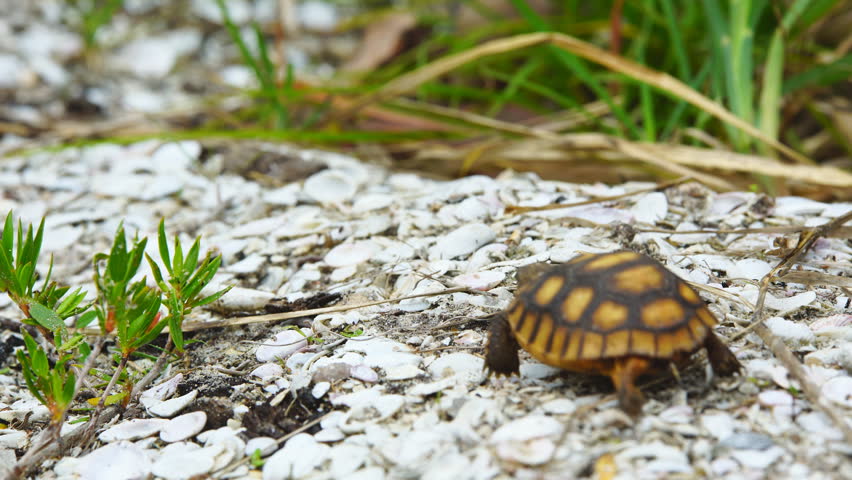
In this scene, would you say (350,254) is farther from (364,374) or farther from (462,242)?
(364,374)

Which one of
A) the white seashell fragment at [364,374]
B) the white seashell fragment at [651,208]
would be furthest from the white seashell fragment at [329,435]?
the white seashell fragment at [651,208]

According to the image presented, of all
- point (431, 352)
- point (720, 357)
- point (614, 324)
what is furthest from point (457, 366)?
point (720, 357)

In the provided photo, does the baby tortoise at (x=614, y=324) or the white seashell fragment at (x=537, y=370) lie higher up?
the baby tortoise at (x=614, y=324)

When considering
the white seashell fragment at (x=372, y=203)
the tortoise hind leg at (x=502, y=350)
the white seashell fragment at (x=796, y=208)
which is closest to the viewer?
the tortoise hind leg at (x=502, y=350)

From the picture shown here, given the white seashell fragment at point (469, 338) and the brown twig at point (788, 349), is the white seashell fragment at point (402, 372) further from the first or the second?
the brown twig at point (788, 349)

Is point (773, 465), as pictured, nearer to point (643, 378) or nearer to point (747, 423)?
point (747, 423)

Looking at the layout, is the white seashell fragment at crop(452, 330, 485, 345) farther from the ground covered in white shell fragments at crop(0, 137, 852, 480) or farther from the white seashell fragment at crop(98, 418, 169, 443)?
the white seashell fragment at crop(98, 418, 169, 443)

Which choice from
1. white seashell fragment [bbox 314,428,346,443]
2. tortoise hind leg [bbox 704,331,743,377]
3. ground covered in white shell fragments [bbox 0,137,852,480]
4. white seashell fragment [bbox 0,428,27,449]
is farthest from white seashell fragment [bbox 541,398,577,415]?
white seashell fragment [bbox 0,428,27,449]
